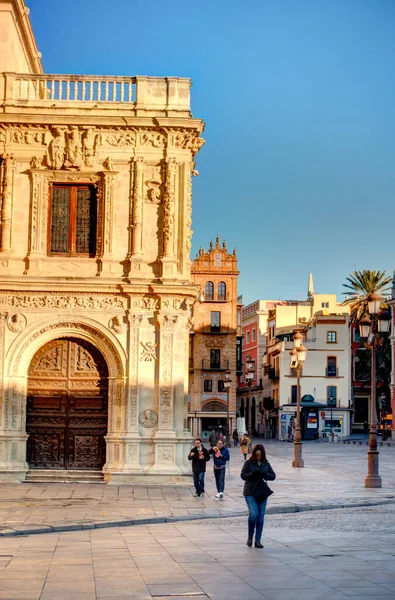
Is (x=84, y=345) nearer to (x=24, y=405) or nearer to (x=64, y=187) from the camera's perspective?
(x=24, y=405)

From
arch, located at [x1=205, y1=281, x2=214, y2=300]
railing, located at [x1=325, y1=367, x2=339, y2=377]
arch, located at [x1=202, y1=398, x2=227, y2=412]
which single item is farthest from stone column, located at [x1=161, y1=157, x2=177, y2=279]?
railing, located at [x1=325, y1=367, x2=339, y2=377]

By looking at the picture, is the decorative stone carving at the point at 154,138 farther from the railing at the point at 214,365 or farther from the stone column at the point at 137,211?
the railing at the point at 214,365

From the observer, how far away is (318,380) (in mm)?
90062

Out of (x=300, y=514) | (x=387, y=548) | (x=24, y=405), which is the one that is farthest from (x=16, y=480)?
(x=387, y=548)

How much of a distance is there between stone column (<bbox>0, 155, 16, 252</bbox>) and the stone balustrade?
6.15ft

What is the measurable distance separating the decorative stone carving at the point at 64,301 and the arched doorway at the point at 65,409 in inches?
44.0

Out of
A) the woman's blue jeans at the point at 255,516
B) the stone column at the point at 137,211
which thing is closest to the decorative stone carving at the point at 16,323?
the stone column at the point at 137,211

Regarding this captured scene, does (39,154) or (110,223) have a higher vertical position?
(39,154)

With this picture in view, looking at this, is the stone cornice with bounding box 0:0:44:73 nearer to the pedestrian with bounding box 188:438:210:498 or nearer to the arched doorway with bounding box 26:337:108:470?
the arched doorway with bounding box 26:337:108:470

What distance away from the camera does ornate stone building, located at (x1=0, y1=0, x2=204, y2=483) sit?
2819cm

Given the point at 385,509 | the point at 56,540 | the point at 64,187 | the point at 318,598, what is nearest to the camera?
the point at 318,598

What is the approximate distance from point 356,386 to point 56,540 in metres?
82.5

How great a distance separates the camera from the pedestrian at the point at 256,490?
49.5 ft

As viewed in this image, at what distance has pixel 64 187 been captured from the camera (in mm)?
29516
